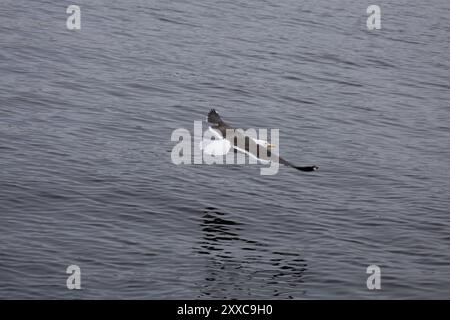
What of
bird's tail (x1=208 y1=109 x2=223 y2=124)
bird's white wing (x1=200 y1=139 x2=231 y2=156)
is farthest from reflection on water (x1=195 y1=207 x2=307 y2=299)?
bird's tail (x1=208 y1=109 x2=223 y2=124)

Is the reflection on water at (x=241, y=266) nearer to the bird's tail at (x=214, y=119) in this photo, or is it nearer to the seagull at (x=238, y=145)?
the seagull at (x=238, y=145)

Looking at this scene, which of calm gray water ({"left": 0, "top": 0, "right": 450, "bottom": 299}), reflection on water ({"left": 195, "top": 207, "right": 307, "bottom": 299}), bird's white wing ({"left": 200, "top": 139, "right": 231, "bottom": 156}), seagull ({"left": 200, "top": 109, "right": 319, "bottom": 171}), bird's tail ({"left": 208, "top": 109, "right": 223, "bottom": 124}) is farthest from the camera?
bird's tail ({"left": 208, "top": 109, "right": 223, "bottom": 124})

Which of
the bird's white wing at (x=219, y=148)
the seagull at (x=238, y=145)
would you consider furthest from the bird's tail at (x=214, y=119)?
the bird's white wing at (x=219, y=148)

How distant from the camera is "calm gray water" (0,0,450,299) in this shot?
31.8m

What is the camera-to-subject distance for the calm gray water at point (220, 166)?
31812 mm

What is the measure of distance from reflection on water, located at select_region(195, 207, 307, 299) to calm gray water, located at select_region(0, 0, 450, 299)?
82mm

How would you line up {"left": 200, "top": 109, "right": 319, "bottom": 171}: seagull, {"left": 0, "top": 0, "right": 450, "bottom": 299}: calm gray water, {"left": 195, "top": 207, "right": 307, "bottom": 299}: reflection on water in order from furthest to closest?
1. {"left": 0, "top": 0, "right": 450, "bottom": 299}: calm gray water
2. {"left": 200, "top": 109, "right": 319, "bottom": 171}: seagull
3. {"left": 195, "top": 207, "right": 307, "bottom": 299}: reflection on water

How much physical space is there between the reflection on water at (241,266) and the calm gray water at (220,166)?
8 cm

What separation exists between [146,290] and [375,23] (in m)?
46.9

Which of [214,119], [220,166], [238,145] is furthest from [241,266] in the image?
[220,166]

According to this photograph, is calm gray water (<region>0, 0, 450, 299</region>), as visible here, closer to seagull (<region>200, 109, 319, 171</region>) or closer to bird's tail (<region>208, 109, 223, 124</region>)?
seagull (<region>200, 109, 319, 171</region>)

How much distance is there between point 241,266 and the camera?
3206 centimetres

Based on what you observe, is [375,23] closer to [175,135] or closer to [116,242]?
[175,135]

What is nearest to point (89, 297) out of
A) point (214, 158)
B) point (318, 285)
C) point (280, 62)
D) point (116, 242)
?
point (116, 242)
